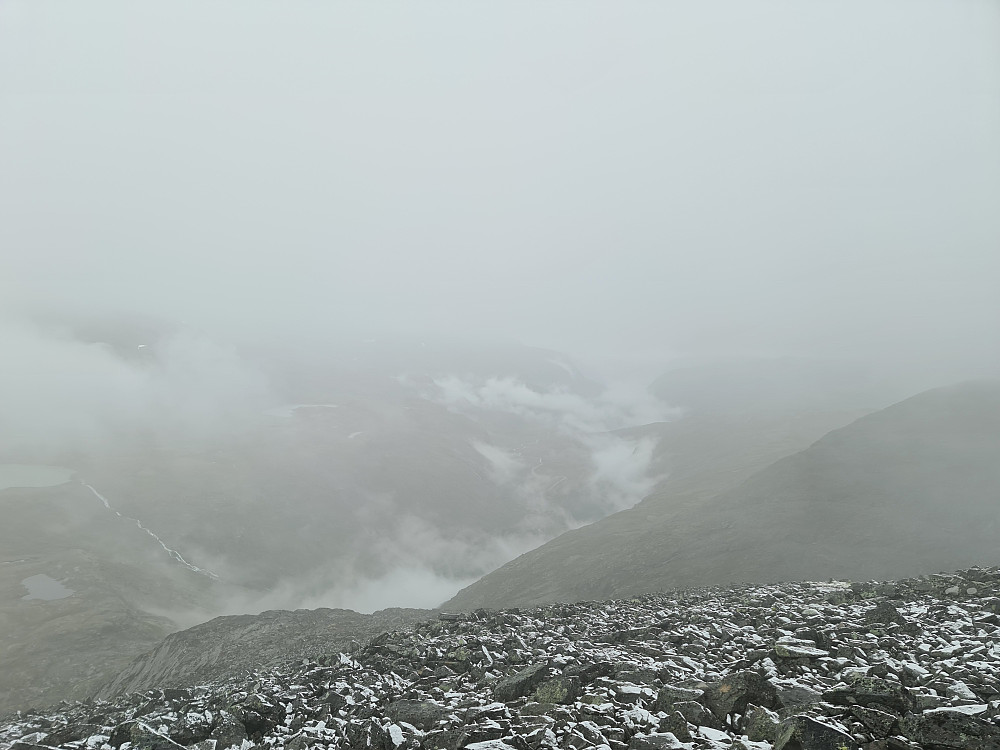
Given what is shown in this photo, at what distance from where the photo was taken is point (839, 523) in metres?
105

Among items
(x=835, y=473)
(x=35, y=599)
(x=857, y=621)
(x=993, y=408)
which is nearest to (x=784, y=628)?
(x=857, y=621)

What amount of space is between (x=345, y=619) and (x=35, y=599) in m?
153

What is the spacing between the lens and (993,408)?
12838 centimetres

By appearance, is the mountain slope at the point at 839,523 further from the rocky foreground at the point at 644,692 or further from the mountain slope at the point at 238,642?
the rocky foreground at the point at 644,692

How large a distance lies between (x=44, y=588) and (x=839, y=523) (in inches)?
Answer: 9529

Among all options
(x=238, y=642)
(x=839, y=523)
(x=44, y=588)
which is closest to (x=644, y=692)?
(x=238, y=642)

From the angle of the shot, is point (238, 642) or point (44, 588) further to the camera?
point (44, 588)

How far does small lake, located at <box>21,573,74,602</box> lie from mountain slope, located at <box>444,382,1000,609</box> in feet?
436

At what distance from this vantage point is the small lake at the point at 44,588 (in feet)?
Answer: 510

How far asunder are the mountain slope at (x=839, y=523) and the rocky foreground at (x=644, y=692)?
82.7 m

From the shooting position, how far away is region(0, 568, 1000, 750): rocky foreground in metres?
10.8

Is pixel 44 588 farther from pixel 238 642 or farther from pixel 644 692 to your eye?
pixel 644 692

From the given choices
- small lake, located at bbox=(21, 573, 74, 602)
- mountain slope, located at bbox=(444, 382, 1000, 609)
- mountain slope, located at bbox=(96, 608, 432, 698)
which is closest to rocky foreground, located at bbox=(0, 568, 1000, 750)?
mountain slope, located at bbox=(96, 608, 432, 698)

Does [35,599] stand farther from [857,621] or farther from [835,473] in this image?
[835,473]
